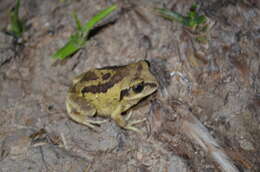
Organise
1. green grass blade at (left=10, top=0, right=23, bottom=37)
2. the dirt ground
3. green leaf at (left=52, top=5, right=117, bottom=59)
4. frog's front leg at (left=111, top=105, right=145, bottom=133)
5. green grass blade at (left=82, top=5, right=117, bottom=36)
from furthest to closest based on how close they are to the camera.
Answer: green grass blade at (left=10, top=0, right=23, bottom=37)
green leaf at (left=52, top=5, right=117, bottom=59)
green grass blade at (left=82, top=5, right=117, bottom=36)
frog's front leg at (left=111, top=105, right=145, bottom=133)
the dirt ground

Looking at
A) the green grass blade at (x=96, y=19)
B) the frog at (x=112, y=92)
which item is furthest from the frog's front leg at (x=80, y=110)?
the green grass blade at (x=96, y=19)

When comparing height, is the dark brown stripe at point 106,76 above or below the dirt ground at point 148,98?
above

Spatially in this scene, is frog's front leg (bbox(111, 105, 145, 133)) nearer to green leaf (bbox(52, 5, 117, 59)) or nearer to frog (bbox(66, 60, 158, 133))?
frog (bbox(66, 60, 158, 133))

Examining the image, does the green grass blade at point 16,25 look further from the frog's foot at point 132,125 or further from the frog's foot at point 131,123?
the frog's foot at point 132,125

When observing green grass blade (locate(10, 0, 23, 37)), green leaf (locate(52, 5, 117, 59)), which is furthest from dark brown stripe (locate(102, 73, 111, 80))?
green grass blade (locate(10, 0, 23, 37))

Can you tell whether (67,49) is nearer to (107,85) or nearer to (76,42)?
(76,42)

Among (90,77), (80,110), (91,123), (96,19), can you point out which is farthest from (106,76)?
(96,19)
